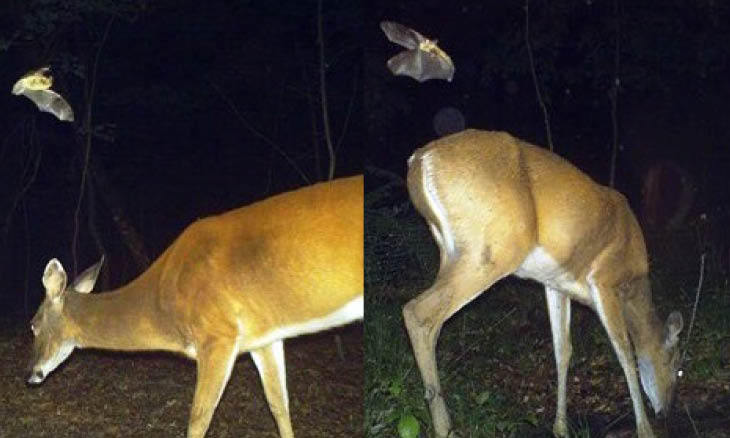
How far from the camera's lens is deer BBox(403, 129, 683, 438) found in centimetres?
451

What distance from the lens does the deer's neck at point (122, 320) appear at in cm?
500

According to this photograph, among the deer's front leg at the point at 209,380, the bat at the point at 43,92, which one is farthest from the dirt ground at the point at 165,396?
the bat at the point at 43,92

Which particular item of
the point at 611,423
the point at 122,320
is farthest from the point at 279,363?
the point at 611,423

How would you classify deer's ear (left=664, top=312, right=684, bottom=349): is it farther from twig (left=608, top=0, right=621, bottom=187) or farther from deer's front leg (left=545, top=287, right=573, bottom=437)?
twig (left=608, top=0, right=621, bottom=187)

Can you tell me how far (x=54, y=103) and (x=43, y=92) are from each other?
0.35ft

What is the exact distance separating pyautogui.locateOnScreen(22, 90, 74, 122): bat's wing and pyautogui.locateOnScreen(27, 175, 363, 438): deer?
2487mm

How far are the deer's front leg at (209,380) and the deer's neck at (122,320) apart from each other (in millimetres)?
339

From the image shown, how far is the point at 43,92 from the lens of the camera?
24.1ft

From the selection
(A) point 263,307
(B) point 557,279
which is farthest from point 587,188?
(A) point 263,307

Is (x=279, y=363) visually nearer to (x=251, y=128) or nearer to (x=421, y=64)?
(x=421, y=64)

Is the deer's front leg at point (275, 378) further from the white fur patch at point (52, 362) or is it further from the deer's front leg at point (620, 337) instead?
the deer's front leg at point (620, 337)

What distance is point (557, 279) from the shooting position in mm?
5023

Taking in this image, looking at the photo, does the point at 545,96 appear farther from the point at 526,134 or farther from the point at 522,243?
the point at 522,243

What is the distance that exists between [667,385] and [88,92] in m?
4.39
